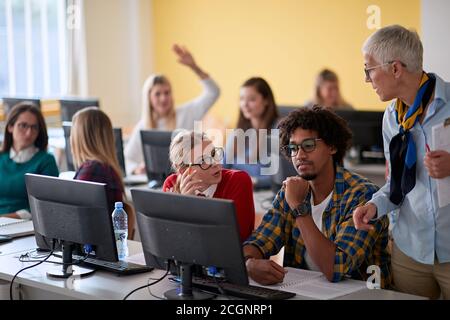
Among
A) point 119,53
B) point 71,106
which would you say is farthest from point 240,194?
point 119,53

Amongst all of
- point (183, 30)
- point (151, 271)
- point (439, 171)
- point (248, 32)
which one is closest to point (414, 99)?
point (439, 171)

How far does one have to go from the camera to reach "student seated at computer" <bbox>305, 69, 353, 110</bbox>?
7453 millimetres

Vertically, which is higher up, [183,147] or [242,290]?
[183,147]

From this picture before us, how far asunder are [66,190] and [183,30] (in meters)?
6.06

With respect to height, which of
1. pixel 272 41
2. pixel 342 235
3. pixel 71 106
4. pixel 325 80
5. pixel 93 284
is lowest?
pixel 93 284

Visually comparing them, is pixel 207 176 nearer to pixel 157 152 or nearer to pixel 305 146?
pixel 305 146

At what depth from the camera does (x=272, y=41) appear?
8.12m

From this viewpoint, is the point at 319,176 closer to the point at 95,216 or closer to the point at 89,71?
the point at 95,216

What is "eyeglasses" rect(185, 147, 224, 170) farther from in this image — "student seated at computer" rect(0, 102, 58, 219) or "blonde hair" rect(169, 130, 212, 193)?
"student seated at computer" rect(0, 102, 58, 219)

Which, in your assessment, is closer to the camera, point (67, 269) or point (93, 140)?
point (67, 269)

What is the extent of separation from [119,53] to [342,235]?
6.22m

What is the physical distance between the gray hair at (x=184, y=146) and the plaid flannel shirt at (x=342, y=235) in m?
0.44

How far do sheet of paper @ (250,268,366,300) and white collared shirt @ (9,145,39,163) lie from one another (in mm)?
2193
